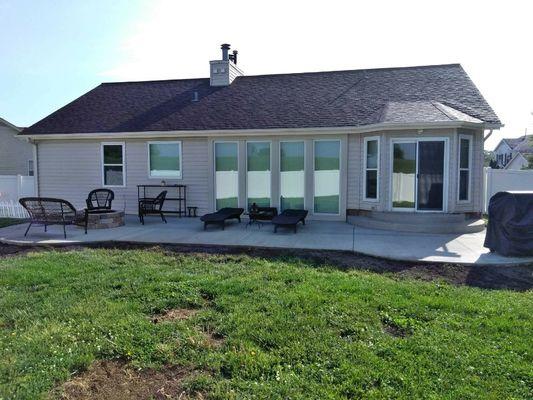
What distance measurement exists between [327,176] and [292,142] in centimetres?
143

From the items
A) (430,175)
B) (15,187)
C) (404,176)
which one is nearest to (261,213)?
(404,176)

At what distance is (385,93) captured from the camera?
12.5m

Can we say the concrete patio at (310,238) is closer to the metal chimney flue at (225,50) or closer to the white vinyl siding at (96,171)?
the white vinyl siding at (96,171)

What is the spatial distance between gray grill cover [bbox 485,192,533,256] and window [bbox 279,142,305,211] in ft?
17.5

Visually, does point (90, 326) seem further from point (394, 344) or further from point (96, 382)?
point (394, 344)

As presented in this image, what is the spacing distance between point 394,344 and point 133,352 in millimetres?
2369

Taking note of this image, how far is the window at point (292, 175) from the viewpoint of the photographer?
38.4 ft

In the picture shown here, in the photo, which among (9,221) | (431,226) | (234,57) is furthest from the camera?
(234,57)

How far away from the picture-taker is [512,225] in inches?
283

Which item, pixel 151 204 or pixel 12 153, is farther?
pixel 12 153

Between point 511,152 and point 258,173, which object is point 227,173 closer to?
point 258,173

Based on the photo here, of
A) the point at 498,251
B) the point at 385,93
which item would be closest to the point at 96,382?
the point at 498,251

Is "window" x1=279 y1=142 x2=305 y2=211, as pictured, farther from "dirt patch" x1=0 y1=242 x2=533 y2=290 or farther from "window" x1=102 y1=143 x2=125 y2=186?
"window" x1=102 y1=143 x2=125 y2=186

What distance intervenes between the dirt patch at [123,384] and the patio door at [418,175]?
8.44 meters
